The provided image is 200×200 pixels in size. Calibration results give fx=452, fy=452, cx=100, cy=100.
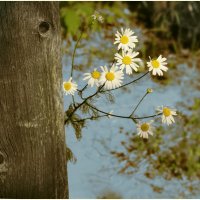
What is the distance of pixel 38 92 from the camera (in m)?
1.49

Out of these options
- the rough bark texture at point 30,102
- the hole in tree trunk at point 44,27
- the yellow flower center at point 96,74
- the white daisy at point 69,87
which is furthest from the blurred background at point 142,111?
the hole in tree trunk at point 44,27

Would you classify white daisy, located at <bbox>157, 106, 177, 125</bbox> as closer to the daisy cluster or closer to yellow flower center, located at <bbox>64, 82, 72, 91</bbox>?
the daisy cluster

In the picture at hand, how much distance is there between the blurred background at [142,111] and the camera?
2832 millimetres

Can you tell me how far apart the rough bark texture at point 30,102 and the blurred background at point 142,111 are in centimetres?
59

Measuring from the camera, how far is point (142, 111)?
3371 mm

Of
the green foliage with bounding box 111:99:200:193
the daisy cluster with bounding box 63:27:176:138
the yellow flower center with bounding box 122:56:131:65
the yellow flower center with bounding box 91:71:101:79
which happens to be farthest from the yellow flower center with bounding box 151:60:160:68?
the green foliage with bounding box 111:99:200:193

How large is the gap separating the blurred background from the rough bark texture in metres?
0.59

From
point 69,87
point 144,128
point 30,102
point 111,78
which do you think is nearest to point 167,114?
point 144,128

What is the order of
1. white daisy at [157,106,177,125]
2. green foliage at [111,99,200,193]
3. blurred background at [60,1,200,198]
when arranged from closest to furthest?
white daisy at [157,106,177,125] → blurred background at [60,1,200,198] → green foliage at [111,99,200,193]

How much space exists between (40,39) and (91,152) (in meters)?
1.64

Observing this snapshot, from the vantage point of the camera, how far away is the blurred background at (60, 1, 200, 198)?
2.83 meters

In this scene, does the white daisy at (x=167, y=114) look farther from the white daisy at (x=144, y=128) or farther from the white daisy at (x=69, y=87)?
the white daisy at (x=69, y=87)

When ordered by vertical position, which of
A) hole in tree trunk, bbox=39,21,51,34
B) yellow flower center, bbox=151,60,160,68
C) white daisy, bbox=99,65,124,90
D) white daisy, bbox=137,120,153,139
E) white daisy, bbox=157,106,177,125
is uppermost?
hole in tree trunk, bbox=39,21,51,34

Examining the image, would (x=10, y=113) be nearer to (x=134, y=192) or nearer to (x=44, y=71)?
(x=44, y=71)
